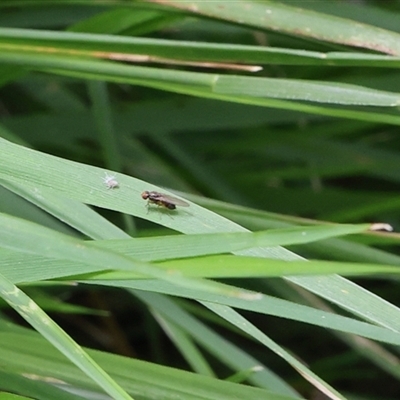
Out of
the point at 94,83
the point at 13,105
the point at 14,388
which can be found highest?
the point at 13,105

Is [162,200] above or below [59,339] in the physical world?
above

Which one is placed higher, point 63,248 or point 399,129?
point 399,129

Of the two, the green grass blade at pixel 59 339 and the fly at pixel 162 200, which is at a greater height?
the fly at pixel 162 200

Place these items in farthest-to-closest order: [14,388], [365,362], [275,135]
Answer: [365,362] → [275,135] → [14,388]

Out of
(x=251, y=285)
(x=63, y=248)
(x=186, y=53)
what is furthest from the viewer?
(x=251, y=285)

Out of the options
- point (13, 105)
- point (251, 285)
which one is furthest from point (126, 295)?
point (13, 105)

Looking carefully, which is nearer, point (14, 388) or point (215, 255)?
point (215, 255)

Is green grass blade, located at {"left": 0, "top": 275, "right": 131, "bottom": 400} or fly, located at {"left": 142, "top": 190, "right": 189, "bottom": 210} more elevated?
fly, located at {"left": 142, "top": 190, "right": 189, "bottom": 210}

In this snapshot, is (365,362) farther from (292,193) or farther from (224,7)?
(224,7)
